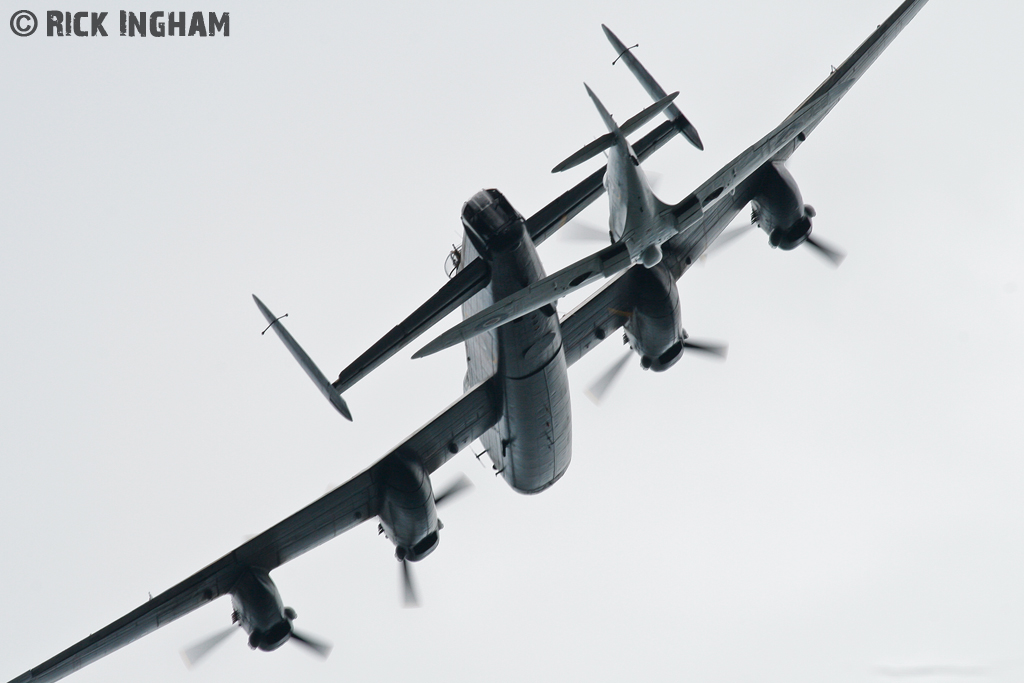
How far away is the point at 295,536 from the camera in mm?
34594

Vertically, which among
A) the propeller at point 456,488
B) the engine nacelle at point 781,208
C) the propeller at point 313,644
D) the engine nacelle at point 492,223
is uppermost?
the engine nacelle at point 781,208

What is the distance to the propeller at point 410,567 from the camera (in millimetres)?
35062

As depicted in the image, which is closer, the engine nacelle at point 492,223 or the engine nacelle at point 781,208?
the engine nacelle at point 492,223

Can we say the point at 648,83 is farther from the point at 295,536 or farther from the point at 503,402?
the point at 295,536

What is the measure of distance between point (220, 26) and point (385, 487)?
3475 centimetres

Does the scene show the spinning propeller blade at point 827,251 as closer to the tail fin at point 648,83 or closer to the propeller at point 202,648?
the tail fin at point 648,83

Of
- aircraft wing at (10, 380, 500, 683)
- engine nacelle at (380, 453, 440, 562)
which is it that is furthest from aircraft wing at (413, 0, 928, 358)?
engine nacelle at (380, 453, 440, 562)

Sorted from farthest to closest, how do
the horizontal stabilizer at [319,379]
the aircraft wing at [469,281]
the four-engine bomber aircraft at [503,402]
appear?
1. the four-engine bomber aircraft at [503,402]
2. the aircraft wing at [469,281]
3. the horizontal stabilizer at [319,379]

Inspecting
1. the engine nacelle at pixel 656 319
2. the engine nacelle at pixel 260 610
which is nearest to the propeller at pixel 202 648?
the engine nacelle at pixel 260 610

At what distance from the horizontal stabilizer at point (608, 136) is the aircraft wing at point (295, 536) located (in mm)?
9502

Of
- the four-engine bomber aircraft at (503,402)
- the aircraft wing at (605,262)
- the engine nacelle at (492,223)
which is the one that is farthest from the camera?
the four-engine bomber aircraft at (503,402)

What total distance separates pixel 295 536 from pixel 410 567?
3820 mm

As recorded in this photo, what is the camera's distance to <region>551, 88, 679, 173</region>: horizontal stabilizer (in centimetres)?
2567

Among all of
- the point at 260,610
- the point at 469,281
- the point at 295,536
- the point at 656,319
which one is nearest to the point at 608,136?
the point at 469,281
